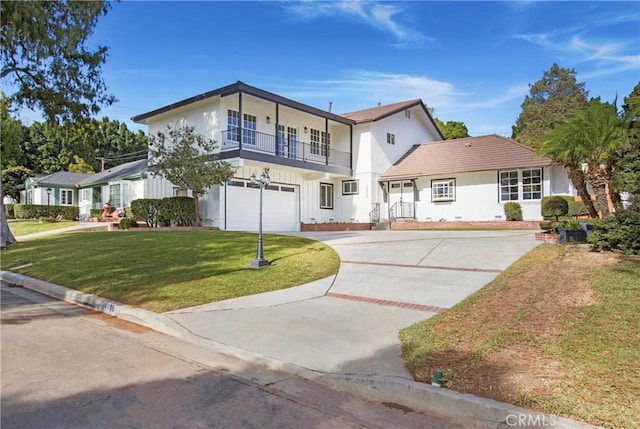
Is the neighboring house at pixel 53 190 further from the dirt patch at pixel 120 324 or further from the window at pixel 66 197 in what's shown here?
the dirt patch at pixel 120 324

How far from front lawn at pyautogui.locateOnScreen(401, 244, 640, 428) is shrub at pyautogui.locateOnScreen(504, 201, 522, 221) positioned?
1490 cm

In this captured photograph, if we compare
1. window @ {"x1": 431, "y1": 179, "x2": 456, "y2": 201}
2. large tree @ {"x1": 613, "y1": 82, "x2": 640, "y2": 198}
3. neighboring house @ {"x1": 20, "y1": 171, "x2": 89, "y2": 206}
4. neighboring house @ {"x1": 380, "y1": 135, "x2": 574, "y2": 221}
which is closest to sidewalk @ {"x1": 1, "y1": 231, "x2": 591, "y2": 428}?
large tree @ {"x1": 613, "y1": 82, "x2": 640, "y2": 198}

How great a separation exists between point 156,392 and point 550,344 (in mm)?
4244

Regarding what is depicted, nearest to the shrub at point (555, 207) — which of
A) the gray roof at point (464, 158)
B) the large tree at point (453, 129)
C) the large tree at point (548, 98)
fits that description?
the gray roof at point (464, 158)

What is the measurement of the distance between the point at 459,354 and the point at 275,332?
8.53ft

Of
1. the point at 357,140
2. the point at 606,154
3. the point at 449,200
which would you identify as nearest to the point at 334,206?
the point at 357,140

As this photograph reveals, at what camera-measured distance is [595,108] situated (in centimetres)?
955

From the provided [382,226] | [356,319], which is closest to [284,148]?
[382,226]

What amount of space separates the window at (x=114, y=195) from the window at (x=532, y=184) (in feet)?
84.8

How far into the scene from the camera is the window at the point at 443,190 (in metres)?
24.7

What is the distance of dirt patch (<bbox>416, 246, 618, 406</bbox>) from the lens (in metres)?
4.08

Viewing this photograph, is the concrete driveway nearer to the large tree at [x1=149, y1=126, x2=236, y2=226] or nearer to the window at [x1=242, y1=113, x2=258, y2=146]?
the large tree at [x1=149, y1=126, x2=236, y2=226]

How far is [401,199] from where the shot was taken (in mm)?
26297

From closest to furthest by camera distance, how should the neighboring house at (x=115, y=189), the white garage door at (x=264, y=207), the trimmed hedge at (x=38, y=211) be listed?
the white garage door at (x=264, y=207)
the neighboring house at (x=115, y=189)
the trimmed hedge at (x=38, y=211)
